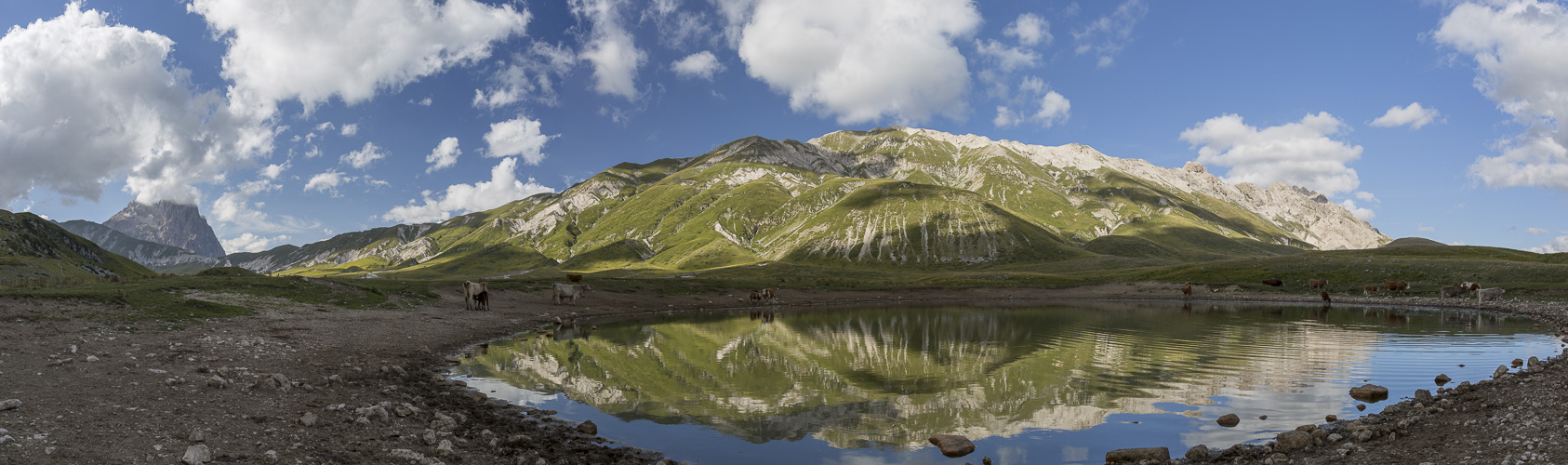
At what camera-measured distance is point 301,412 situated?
56.1 feet

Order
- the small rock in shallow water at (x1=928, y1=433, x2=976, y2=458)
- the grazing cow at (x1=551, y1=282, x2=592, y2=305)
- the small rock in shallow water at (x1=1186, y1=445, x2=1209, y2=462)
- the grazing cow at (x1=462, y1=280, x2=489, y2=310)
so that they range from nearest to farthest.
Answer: the small rock in shallow water at (x1=1186, y1=445, x2=1209, y2=462) < the small rock in shallow water at (x1=928, y1=433, x2=976, y2=458) < the grazing cow at (x1=462, y1=280, x2=489, y2=310) < the grazing cow at (x1=551, y1=282, x2=592, y2=305)

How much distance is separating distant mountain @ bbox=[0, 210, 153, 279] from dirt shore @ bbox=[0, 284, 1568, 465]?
30.1 m

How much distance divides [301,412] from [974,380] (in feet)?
79.4

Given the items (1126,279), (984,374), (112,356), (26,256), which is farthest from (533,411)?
(1126,279)

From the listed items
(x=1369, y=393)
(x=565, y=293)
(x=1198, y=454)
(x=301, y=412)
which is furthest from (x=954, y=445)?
(x=565, y=293)

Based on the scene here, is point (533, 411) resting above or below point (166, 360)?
below

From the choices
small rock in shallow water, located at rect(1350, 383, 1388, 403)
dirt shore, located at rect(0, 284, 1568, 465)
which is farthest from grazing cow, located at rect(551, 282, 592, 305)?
small rock in shallow water, located at rect(1350, 383, 1388, 403)

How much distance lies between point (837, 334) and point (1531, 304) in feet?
248

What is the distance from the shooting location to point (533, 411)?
868 inches

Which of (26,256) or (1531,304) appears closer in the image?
(26,256)

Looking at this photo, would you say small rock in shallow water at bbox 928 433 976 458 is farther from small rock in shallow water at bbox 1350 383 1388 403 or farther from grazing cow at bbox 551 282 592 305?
grazing cow at bbox 551 282 592 305

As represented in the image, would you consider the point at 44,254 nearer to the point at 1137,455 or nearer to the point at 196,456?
the point at 196,456

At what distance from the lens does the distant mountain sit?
Answer: 49.8m

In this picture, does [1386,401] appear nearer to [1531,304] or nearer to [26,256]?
[1531,304]
